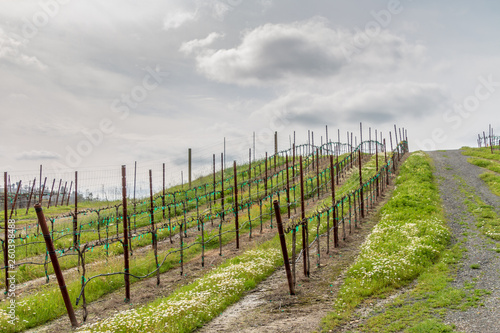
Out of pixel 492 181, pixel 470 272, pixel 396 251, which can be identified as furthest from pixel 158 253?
pixel 492 181

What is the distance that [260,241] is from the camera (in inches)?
837

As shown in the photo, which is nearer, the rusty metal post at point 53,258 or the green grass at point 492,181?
the rusty metal post at point 53,258

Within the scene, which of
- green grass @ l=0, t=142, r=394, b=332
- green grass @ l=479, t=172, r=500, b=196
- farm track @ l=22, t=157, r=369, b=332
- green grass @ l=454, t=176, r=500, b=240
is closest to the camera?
green grass @ l=0, t=142, r=394, b=332

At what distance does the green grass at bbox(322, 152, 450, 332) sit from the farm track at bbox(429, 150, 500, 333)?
1074 millimetres

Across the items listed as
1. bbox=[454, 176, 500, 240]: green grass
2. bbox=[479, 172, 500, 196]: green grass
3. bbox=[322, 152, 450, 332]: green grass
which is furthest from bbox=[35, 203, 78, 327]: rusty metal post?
bbox=[479, 172, 500, 196]: green grass

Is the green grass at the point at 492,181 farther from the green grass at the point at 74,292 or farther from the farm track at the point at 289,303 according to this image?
the farm track at the point at 289,303

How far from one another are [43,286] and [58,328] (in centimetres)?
549

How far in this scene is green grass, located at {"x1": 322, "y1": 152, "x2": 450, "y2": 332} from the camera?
12268 mm

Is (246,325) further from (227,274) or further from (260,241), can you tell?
(260,241)

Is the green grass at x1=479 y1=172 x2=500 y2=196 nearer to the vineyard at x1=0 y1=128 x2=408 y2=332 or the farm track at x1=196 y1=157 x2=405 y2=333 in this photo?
the vineyard at x1=0 y1=128 x2=408 y2=332

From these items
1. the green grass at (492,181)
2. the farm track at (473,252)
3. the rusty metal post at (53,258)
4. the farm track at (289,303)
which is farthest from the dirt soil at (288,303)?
the green grass at (492,181)

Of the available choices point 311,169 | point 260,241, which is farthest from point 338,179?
point 260,241

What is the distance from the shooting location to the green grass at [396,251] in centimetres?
1227

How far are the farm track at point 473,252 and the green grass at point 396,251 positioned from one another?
1.07m
